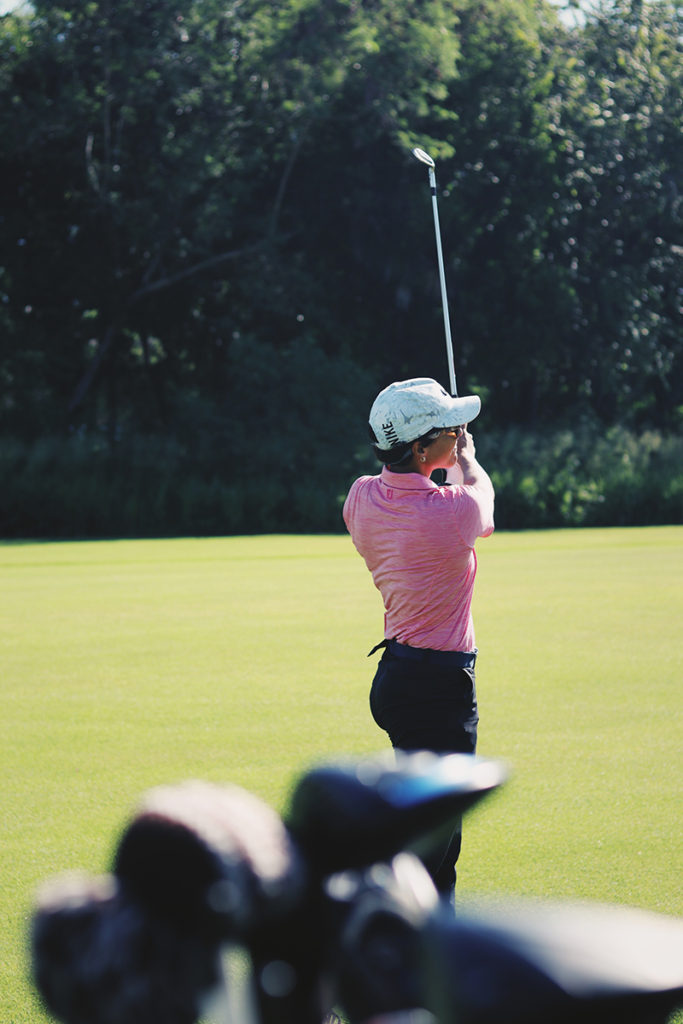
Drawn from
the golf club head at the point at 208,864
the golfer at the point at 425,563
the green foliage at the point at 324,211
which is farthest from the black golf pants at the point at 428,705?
the green foliage at the point at 324,211

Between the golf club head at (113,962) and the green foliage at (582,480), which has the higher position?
the golf club head at (113,962)

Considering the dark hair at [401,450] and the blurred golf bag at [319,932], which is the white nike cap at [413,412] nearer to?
the dark hair at [401,450]

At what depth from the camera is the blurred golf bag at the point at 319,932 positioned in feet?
3.18

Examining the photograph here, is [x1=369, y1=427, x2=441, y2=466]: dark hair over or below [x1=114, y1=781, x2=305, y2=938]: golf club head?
over

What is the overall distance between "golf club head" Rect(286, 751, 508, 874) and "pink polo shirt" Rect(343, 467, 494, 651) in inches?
136

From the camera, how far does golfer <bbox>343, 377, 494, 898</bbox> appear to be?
15.2 feet

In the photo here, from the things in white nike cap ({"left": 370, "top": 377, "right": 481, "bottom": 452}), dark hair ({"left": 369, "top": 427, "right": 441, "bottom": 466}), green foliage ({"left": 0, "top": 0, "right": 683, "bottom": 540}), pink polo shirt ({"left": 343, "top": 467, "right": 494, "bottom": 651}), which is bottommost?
pink polo shirt ({"left": 343, "top": 467, "right": 494, "bottom": 651})

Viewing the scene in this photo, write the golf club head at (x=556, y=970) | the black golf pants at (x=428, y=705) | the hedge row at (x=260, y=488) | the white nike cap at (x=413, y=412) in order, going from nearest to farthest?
the golf club head at (x=556, y=970) < the white nike cap at (x=413, y=412) < the black golf pants at (x=428, y=705) < the hedge row at (x=260, y=488)

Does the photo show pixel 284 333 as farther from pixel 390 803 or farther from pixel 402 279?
pixel 390 803

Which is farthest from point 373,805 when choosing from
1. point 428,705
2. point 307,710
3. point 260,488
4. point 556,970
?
point 260,488

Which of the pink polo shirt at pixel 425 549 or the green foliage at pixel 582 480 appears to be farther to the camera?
the green foliage at pixel 582 480

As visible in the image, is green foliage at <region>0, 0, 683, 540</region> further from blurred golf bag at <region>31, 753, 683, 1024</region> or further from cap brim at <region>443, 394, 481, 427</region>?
blurred golf bag at <region>31, 753, 683, 1024</region>

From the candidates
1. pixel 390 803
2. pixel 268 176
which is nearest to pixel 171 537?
pixel 268 176

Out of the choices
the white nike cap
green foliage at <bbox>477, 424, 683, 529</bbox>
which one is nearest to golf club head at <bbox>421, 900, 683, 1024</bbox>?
the white nike cap
